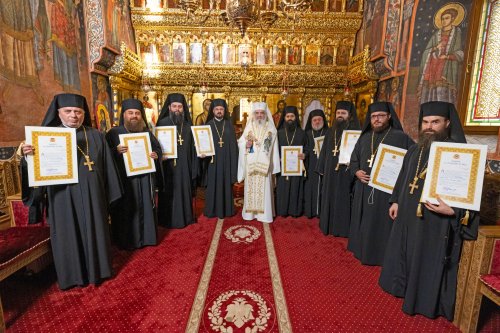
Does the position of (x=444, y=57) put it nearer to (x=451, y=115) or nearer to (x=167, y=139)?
(x=451, y=115)

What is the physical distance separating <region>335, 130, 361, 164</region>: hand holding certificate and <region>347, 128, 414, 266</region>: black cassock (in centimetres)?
36

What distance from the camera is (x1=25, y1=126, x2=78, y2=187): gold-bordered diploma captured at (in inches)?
107

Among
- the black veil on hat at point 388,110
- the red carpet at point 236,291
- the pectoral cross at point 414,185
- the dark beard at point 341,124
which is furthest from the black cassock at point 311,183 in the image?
the pectoral cross at point 414,185

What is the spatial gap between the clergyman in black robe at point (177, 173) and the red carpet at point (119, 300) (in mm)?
1228

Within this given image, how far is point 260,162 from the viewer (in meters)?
5.54

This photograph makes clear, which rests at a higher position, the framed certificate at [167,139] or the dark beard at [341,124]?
the dark beard at [341,124]

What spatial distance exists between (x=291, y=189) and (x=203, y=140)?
2.33m

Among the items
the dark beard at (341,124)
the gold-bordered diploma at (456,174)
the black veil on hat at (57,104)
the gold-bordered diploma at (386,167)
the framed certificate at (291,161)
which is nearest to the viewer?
the gold-bordered diploma at (456,174)

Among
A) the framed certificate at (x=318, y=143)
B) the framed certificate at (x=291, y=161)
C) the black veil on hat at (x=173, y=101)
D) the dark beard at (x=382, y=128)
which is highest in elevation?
the black veil on hat at (x=173, y=101)

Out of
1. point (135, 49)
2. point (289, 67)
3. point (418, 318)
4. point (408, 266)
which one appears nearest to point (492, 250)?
point (408, 266)

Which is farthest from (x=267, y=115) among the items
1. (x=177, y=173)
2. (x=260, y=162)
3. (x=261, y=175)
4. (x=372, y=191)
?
(x=372, y=191)

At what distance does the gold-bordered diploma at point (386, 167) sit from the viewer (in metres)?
3.44

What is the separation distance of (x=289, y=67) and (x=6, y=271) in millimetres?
9661

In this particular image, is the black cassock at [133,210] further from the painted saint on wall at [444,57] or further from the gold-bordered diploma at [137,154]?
the painted saint on wall at [444,57]
